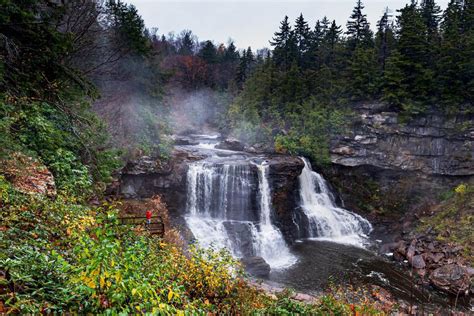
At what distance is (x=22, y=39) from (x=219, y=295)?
9.35 m

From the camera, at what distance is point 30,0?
8.92m

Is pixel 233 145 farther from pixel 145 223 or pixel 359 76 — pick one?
pixel 145 223

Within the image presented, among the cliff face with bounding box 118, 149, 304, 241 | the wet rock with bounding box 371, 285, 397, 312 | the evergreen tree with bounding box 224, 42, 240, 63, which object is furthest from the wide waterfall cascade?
the evergreen tree with bounding box 224, 42, 240, 63

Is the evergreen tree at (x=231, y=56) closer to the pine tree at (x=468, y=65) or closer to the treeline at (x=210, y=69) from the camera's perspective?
the treeline at (x=210, y=69)

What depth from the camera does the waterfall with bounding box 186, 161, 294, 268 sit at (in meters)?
18.9

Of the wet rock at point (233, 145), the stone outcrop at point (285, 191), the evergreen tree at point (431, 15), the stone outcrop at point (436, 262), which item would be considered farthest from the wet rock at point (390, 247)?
the evergreen tree at point (431, 15)

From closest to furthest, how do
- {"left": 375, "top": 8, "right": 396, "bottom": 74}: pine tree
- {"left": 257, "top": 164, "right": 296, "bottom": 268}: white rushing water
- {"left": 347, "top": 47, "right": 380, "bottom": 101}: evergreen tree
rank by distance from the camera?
{"left": 257, "top": 164, "right": 296, "bottom": 268}: white rushing water → {"left": 347, "top": 47, "right": 380, "bottom": 101}: evergreen tree → {"left": 375, "top": 8, "right": 396, "bottom": 74}: pine tree

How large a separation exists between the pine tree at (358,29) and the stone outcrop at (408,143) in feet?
32.6

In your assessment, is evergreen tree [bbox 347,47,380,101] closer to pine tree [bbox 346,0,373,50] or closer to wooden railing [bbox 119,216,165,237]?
pine tree [bbox 346,0,373,50]

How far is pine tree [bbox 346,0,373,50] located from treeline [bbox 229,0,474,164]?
0.10 meters

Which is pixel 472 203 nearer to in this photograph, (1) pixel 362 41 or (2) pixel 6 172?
(1) pixel 362 41

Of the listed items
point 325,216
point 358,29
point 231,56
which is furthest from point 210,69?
point 325,216

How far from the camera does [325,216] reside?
22.7m

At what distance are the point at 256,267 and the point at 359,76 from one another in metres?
20.1
